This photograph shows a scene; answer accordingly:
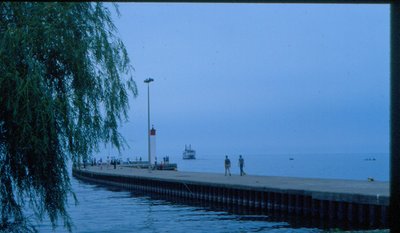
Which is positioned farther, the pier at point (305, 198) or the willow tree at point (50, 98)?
the pier at point (305, 198)

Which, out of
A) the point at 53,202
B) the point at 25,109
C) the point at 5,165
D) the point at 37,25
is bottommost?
the point at 53,202

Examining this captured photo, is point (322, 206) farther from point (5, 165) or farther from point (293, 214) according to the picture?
point (5, 165)

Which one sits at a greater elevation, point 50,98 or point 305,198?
point 50,98

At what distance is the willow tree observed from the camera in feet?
32.9

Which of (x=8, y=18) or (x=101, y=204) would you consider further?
(x=101, y=204)

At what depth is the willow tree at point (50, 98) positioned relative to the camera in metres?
10.0

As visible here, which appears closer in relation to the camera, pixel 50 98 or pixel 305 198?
pixel 50 98

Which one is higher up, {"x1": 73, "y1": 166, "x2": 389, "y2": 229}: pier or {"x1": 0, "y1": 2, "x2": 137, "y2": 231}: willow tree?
{"x1": 0, "y1": 2, "x2": 137, "y2": 231}: willow tree

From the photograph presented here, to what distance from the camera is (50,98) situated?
10.4 metres

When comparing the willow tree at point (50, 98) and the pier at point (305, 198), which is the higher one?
the willow tree at point (50, 98)

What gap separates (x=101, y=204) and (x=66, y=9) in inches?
1184

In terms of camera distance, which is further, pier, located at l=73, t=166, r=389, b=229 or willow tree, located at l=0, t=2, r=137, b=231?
pier, located at l=73, t=166, r=389, b=229

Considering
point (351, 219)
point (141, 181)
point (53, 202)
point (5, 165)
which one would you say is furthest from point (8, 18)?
point (141, 181)

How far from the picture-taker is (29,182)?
426 inches
